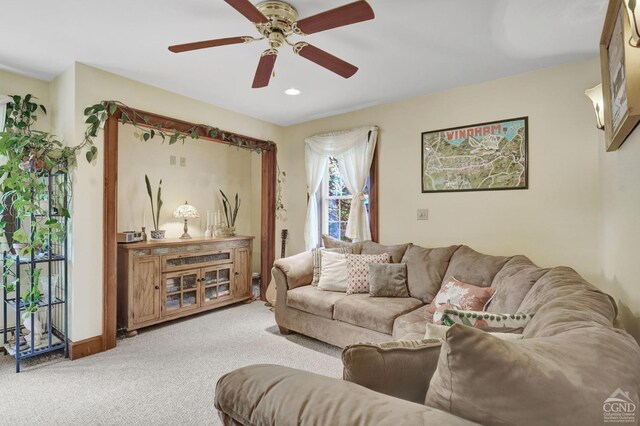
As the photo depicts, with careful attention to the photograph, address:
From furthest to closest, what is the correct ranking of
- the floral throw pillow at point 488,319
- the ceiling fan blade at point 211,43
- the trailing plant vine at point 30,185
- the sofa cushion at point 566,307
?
the trailing plant vine at point 30,185 < the ceiling fan blade at point 211,43 < the floral throw pillow at point 488,319 < the sofa cushion at point 566,307

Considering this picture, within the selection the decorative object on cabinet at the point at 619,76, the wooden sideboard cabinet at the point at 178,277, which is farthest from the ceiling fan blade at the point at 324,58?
the wooden sideboard cabinet at the point at 178,277

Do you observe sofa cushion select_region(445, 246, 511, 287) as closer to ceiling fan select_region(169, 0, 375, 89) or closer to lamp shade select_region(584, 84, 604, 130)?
lamp shade select_region(584, 84, 604, 130)

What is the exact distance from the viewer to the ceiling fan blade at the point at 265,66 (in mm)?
2066

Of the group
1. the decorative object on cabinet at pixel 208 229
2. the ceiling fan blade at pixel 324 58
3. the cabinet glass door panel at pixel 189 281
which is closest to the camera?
the ceiling fan blade at pixel 324 58

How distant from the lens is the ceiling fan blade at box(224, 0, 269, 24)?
5.14 feet

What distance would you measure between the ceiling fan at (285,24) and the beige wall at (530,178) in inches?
63.0

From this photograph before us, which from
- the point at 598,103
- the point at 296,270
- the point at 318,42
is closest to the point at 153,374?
the point at 296,270

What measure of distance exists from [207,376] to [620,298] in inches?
108

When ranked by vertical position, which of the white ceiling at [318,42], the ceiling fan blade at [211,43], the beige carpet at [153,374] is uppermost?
the white ceiling at [318,42]

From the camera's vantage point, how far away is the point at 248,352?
9.67 ft

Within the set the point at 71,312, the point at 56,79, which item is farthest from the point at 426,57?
the point at 71,312

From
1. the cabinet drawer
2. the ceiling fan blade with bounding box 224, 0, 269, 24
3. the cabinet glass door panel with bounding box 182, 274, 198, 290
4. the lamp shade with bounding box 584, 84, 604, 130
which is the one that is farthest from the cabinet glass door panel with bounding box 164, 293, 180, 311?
the lamp shade with bounding box 584, 84, 604, 130

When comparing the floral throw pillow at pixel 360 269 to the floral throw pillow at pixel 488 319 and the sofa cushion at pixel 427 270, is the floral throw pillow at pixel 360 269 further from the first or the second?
the floral throw pillow at pixel 488 319

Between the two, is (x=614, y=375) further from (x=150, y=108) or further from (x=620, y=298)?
(x=150, y=108)
